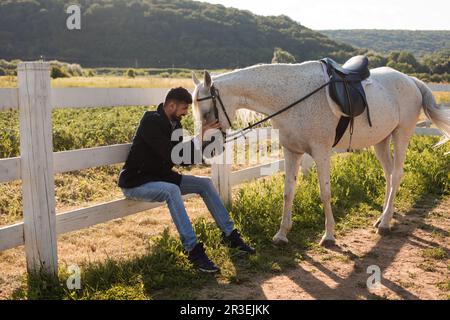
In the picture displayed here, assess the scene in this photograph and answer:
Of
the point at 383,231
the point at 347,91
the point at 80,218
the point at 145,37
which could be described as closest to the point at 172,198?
the point at 80,218

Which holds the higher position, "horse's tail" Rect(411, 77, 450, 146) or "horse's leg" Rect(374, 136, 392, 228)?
"horse's tail" Rect(411, 77, 450, 146)

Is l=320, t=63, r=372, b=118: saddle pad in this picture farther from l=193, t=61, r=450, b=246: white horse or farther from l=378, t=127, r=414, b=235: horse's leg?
l=378, t=127, r=414, b=235: horse's leg

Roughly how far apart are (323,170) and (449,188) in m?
3.58

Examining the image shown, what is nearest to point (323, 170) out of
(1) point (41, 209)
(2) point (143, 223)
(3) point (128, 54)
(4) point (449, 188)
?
(2) point (143, 223)

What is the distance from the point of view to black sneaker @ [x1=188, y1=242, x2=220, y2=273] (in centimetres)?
405

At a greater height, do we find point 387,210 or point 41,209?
point 41,209

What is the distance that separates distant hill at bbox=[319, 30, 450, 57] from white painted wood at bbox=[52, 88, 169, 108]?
107 meters

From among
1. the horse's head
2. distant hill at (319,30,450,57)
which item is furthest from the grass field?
distant hill at (319,30,450,57)

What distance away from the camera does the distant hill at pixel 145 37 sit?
68625 mm

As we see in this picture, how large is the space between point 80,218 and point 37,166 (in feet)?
2.15

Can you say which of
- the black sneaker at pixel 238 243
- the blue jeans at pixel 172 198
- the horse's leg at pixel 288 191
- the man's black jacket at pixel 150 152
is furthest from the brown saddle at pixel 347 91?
the blue jeans at pixel 172 198

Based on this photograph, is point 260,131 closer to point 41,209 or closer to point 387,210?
point 387,210

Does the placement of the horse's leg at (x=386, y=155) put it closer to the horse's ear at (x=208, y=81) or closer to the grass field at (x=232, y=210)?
the grass field at (x=232, y=210)

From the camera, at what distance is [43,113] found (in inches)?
141
